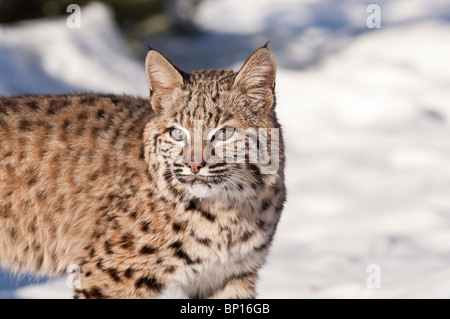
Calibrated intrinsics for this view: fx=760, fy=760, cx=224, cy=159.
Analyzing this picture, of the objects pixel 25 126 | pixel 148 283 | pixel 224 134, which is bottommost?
pixel 148 283

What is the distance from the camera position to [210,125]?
11.6 ft

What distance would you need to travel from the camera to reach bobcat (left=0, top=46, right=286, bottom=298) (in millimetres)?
3602

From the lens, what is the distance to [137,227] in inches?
144

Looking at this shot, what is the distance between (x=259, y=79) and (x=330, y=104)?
18.4 ft

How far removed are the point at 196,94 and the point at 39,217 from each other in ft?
3.62

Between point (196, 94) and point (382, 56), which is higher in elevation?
point (382, 56)

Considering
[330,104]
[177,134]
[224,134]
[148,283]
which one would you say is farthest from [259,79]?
[330,104]

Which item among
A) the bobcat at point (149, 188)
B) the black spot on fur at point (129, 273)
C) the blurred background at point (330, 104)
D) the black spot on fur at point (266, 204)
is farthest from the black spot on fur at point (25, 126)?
the black spot on fur at point (266, 204)

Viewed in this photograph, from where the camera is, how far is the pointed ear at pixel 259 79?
141 inches

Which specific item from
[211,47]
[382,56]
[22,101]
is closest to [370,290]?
[22,101]

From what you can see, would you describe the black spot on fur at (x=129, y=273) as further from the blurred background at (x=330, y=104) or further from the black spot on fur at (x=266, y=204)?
the blurred background at (x=330, y=104)

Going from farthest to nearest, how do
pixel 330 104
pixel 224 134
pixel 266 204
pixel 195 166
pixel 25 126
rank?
pixel 330 104 → pixel 25 126 → pixel 266 204 → pixel 224 134 → pixel 195 166

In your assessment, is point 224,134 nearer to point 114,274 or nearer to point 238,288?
point 114,274
